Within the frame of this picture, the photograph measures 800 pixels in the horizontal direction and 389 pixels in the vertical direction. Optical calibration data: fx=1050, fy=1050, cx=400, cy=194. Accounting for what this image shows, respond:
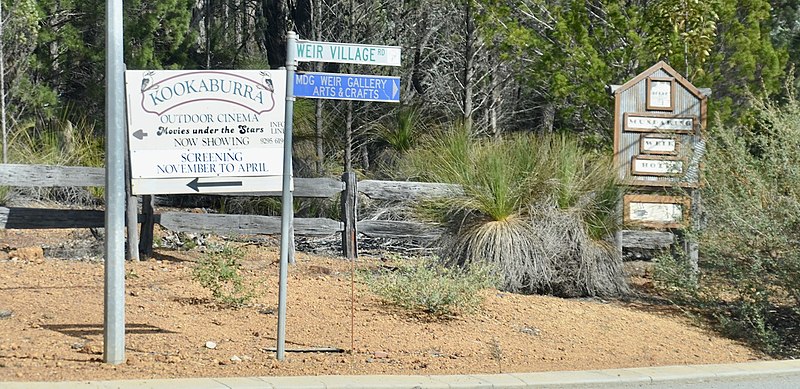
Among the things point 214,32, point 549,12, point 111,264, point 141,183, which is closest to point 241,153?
point 141,183

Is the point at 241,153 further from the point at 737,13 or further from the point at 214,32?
the point at 214,32

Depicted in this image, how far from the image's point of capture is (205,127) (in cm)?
1037

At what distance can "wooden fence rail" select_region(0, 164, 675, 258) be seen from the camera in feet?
40.5

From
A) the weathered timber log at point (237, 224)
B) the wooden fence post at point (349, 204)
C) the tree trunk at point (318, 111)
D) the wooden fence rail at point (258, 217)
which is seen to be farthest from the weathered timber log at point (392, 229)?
the tree trunk at point (318, 111)

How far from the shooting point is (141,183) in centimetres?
1175

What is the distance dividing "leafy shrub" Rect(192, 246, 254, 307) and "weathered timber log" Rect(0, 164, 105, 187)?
8.75 ft

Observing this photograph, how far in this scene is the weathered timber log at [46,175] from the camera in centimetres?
1221

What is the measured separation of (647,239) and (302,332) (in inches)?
209

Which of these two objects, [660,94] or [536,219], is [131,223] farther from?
[660,94]

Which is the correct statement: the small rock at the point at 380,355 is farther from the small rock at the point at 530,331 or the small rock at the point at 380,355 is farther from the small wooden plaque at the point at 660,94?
the small wooden plaque at the point at 660,94

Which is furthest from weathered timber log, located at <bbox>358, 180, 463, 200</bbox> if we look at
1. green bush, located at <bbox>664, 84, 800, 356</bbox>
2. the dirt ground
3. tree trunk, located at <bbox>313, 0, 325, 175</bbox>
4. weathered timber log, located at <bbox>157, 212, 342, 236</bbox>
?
tree trunk, located at <bbox>313, 0, 325, 175</bbox>

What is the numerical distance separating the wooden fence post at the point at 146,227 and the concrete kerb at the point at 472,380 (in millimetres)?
5631

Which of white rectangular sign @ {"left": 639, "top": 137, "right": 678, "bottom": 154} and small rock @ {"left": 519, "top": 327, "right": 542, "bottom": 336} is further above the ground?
white rectangular sign @ {"left": 639, "top": 137, "right": 678, "bottom": 154}

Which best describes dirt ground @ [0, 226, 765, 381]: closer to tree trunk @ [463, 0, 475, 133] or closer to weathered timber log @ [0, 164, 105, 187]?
weathered timber log @ [0, 164, 105, 187]
